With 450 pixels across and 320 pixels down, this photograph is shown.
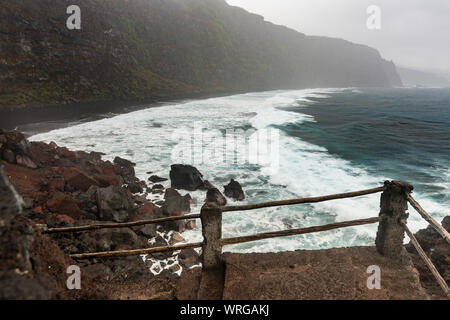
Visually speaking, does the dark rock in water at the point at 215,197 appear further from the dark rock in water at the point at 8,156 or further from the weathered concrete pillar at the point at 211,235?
the dark rock in water at the point at 8,156

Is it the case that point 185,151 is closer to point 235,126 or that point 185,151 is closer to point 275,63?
point 235,126

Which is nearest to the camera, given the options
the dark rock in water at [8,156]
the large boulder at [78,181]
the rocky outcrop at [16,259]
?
the rocky outcrop at [16,259]

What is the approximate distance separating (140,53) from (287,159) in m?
66.6

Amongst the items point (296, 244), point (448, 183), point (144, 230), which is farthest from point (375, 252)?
point (448, 183)

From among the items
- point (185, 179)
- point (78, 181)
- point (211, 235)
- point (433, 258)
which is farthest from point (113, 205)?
point (433, 258)

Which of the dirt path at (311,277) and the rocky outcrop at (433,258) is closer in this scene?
the dirt path at (311,277)

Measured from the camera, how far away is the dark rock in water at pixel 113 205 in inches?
390

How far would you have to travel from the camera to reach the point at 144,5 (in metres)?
82.8

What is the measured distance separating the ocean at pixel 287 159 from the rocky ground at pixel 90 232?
3.83ft

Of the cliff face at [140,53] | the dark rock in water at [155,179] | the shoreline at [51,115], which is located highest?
the cliff face at [140,53]

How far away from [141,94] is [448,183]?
171 ft

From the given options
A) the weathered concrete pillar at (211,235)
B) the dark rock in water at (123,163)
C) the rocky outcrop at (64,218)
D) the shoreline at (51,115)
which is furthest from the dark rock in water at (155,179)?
the shoreline at (51,115)

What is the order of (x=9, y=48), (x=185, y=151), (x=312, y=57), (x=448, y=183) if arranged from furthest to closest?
(x=312, y=57)
(x=9, y=48)
(x=185, y=151)
(x=448, y=183)

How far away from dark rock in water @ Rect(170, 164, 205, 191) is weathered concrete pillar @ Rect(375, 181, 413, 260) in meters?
10.2
